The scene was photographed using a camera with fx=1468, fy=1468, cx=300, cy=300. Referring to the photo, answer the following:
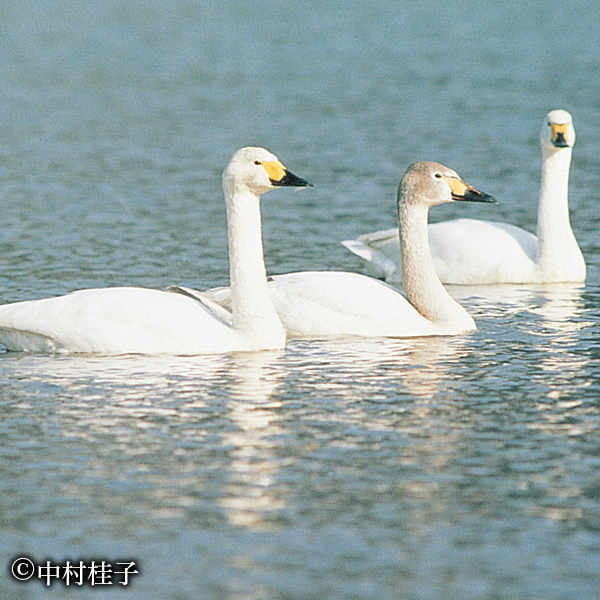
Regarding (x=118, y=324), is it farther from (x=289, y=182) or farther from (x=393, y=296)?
(x=393, y=296)

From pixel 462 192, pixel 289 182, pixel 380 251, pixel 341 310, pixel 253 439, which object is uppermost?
pixel 289 182

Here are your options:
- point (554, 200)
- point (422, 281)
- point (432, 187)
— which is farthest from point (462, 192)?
point (554, 200)

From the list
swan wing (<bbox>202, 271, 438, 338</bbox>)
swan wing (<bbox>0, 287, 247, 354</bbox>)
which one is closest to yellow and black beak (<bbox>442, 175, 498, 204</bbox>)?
swan wing (<bbox>202, 271, 438, 338</bbox>)

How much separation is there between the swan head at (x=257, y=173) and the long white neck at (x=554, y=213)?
15.0ft

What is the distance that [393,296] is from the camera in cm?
1239

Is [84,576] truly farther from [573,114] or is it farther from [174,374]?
[573,114]

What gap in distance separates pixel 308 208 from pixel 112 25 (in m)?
32.9

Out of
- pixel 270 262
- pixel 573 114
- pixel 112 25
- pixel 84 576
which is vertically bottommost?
pixel 84 576

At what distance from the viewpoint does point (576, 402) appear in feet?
32.4

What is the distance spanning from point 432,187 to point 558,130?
3187 mm

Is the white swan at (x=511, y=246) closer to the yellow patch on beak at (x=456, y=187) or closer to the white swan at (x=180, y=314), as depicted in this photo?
the yellow patch on beak at (x=456, y=187)

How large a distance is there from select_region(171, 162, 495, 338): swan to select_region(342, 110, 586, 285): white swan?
2.25 m

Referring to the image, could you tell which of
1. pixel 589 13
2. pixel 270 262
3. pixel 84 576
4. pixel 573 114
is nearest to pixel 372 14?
pixel 589 13

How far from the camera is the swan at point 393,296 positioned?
12.2 m
